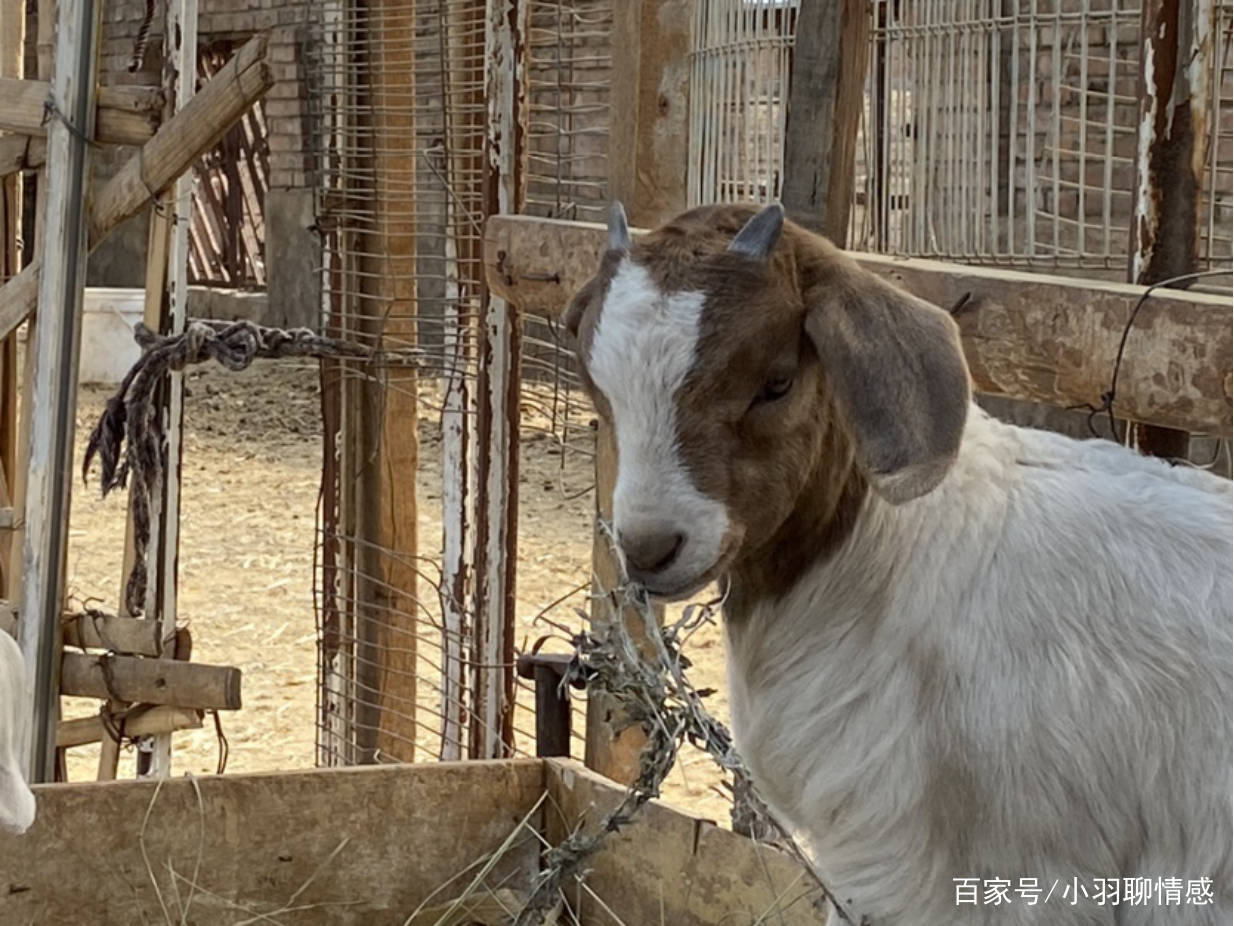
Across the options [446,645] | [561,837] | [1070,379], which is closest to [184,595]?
[446,645]

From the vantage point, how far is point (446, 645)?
199 inches

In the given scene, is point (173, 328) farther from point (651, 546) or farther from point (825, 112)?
point (651, 546)

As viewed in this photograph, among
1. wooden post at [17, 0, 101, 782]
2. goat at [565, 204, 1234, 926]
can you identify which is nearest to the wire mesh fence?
wooden post at [17, 0, 101, 782]

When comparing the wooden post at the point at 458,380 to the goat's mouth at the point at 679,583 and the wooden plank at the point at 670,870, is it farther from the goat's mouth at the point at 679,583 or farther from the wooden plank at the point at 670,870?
the goat's mouth at the point at 679,583

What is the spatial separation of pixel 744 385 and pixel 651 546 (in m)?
0.24

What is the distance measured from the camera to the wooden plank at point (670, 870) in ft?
10.9

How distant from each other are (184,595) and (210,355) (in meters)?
4.09

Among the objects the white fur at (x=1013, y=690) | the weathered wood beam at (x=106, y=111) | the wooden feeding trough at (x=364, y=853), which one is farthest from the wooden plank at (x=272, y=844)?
the weathered wood beam at (x=106, y=111)

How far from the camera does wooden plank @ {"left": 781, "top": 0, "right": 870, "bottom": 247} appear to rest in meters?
3.66

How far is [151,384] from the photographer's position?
4.71m

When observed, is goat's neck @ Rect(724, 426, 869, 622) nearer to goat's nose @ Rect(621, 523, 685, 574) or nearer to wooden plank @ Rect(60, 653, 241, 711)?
goat's nose @ Rect(621, 523, 685, 574)

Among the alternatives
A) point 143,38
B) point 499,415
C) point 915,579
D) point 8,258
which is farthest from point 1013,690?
point 8,258

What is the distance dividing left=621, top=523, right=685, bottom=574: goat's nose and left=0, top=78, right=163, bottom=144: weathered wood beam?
9.28 feet

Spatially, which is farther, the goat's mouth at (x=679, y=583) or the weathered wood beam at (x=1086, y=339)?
the weathered wood beam at (x=1086, y=339)
